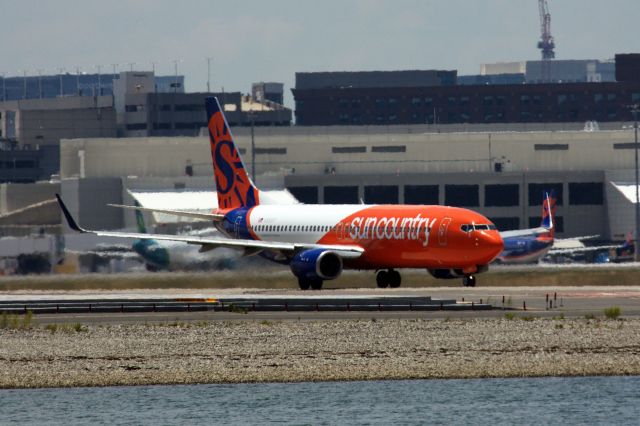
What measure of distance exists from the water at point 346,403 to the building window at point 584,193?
112716 mm

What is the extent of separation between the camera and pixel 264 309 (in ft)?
238

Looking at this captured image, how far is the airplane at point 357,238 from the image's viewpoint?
278ft

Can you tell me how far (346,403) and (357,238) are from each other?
3953 centimetres

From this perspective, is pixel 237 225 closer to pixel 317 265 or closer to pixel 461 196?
pixel 317 265

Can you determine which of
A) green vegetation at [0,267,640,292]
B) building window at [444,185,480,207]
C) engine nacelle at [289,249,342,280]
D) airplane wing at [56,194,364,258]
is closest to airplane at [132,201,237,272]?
green vegetation at [0,267,640,292]

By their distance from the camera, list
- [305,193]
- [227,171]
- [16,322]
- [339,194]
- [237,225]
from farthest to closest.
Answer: [339,194] → [305,193] → [227,171] → [237,225] → [16,322]

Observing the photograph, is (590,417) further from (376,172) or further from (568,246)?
(376,172)

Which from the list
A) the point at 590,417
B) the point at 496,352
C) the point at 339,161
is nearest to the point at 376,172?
the point at 339,161

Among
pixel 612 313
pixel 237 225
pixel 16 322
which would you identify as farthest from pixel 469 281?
pixel 16 322

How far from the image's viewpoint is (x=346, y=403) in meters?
49.7

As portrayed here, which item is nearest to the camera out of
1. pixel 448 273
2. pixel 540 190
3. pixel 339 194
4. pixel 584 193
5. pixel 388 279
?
pixel 448 273

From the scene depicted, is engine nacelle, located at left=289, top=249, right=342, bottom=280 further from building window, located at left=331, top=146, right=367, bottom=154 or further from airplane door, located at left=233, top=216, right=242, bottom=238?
building window, located at left=331, top=146, right=367, bottom=154

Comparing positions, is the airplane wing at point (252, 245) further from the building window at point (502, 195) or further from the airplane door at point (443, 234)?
the building window at point (502, 195)

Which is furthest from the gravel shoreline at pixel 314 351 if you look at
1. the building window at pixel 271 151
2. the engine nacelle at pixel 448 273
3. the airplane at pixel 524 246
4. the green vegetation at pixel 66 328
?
the building window at pixel 271 151
